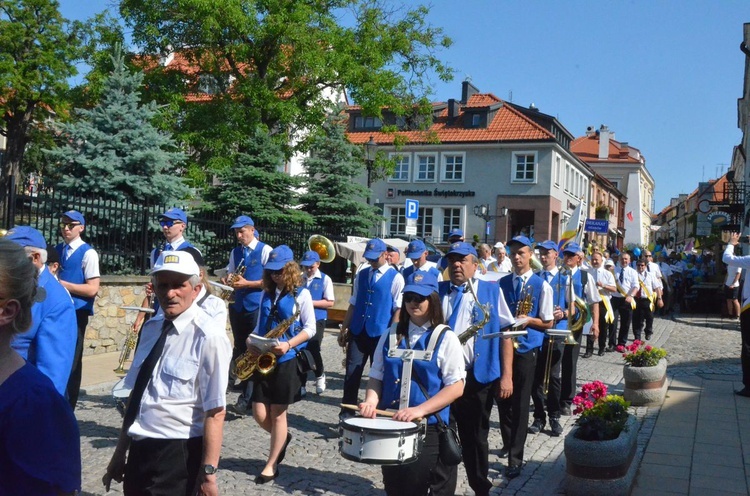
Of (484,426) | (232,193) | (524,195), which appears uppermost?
(524,195)

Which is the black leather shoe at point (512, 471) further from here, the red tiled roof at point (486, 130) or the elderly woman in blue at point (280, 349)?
the red tiled roof at point (486, 130)

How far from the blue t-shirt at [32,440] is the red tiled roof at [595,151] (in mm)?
78457

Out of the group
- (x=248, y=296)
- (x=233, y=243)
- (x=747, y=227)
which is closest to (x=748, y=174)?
(x=747, y=227)

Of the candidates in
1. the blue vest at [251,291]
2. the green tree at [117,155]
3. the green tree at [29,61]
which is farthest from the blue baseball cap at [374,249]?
the green tree at [29,61]

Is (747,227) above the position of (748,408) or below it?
above

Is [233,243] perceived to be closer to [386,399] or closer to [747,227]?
[386,399]

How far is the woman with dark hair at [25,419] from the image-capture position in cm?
206

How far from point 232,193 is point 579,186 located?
38.2m

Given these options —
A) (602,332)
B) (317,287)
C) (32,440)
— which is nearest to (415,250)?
(317,287)

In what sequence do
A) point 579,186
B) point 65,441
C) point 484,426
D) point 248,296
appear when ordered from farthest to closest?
1. point 579,186
2. point 248,296
3. point 484,426
4. point 65,441

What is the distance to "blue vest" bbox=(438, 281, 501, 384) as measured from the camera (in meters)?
5.44

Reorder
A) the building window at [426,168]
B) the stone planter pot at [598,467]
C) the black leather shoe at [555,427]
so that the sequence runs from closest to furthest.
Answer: the stone planter pot at [598,467]
the black leather shoe at [555,427]
the building window at [426,168]

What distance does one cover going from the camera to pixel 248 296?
854 centimetres

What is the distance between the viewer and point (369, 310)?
7938 mm
